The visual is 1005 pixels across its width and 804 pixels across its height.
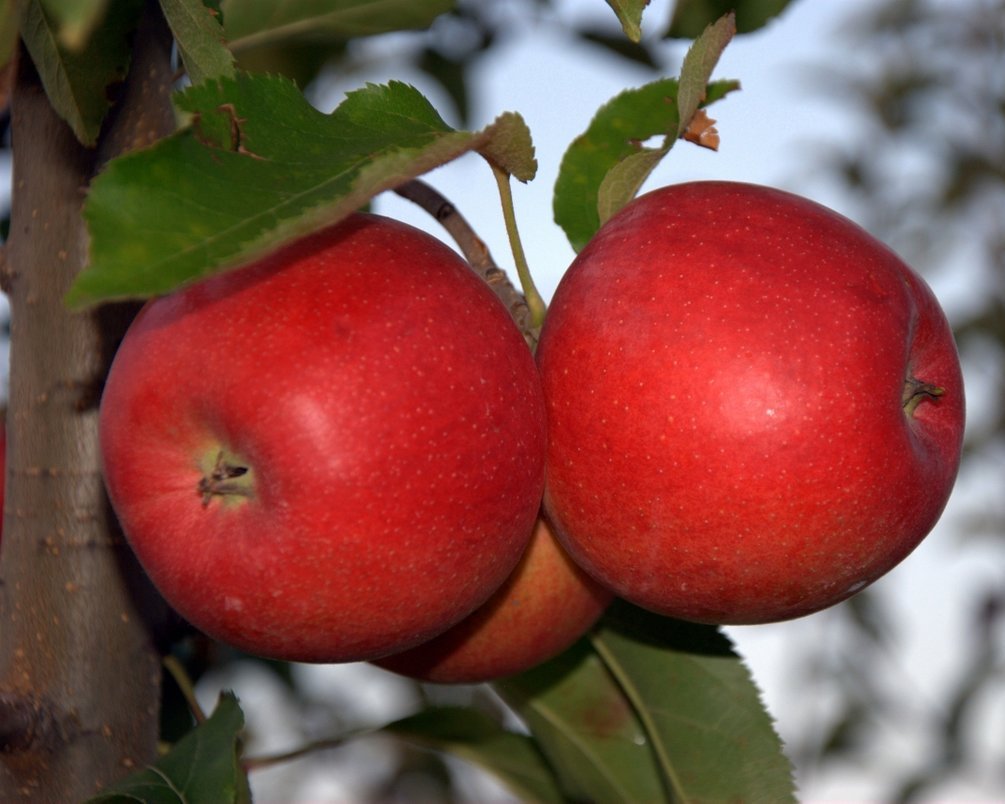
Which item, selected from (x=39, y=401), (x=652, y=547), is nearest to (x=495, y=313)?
(x=652, y=547)

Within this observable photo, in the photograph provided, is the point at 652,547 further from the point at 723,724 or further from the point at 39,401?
the point at 39,401

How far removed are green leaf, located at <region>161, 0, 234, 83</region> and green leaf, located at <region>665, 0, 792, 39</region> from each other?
63 centimetres

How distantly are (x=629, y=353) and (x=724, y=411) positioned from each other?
0.09m

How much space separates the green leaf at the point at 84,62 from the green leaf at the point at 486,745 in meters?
0.84

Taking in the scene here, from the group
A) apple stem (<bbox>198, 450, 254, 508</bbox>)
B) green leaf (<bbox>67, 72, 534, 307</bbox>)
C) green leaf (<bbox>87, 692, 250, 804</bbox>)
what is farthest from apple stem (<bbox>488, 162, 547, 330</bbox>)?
green leaf (<bbox>87, 692, 250, 804</bbox>)

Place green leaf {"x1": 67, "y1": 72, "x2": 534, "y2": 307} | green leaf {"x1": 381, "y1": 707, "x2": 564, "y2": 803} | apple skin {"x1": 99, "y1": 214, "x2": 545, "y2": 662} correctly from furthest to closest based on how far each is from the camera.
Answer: green leaf {"x1": 381, "y1": 707, "x2": 564, "y2": 803} < apple skin {"x1": 99, "y1": 214, "x2": 545, "y2": 662} < green leaf {"x1": 67, "y1": 72, "x2": 534, "y2": 307}

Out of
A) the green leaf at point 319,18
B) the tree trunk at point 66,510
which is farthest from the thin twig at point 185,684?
the green leaf at point 319,18

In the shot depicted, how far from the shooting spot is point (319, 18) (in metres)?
1.38

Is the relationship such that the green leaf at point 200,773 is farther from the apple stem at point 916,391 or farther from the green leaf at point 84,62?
the apple stem at point 916,391

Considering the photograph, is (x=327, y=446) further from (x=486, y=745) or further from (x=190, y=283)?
(x=486, y=745)

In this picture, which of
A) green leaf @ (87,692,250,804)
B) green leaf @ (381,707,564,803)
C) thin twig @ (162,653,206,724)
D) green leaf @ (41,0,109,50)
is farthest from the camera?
green leaf @ (381,707,564,803)

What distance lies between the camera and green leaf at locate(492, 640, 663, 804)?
4.50 feet

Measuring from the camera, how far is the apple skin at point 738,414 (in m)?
0.89

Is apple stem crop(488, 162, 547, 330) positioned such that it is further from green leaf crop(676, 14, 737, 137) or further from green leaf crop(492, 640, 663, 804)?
green leaf crop(492, 640, 663, 804)
